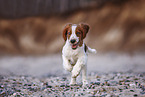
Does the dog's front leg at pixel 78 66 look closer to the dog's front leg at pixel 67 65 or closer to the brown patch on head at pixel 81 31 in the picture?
the dog's front leg at pixel 67 65

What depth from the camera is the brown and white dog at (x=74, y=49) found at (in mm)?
7562

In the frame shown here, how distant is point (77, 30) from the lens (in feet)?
A: 24.9

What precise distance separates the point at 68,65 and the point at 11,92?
2.12 m

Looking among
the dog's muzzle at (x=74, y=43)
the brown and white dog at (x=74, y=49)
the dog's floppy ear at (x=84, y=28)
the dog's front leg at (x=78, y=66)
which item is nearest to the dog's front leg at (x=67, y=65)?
the brown and white dog at (x=74, y=49)

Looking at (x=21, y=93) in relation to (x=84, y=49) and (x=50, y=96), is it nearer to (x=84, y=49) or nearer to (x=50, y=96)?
(x=50, y=96)

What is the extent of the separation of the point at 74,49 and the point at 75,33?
0.55 metres

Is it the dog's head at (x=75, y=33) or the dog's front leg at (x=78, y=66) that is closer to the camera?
the dog's head at (x=75, y=33)

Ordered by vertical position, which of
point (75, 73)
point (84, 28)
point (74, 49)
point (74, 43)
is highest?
point (84, 28)

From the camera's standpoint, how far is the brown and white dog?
7562 mm

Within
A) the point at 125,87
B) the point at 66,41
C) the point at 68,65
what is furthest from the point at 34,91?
the point at 125,87

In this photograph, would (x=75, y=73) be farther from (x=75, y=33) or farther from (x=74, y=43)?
(x=75, y=33)

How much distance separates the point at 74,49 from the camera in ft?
25.3

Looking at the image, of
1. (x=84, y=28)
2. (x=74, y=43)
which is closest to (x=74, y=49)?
(x=74, y=43)

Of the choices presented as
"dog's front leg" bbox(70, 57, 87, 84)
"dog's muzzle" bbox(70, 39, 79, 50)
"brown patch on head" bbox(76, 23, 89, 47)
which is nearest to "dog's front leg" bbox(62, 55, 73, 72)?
"dog's front leg" bbox(70, 57, 87, 84)
